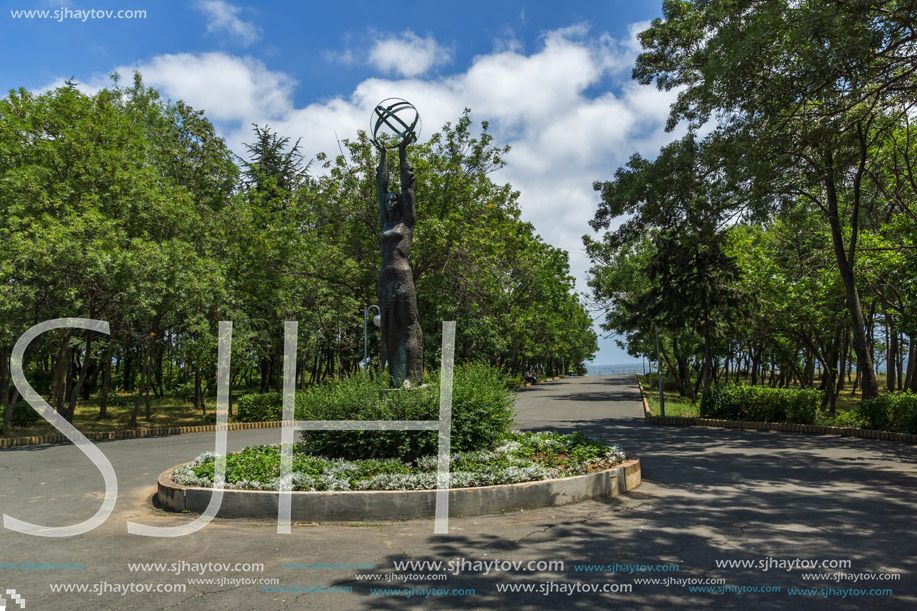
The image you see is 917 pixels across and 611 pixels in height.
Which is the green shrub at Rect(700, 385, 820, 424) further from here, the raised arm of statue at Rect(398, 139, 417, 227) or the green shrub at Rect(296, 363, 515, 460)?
the raised arm of statue at Rect(398, 139, 417, 227)

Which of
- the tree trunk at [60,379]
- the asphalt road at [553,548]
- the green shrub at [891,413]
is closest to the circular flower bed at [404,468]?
the asphalt road at [553,548]

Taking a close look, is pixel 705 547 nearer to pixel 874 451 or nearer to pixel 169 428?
pixel 874 451

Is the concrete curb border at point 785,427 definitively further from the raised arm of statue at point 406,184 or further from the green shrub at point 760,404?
the raised arm of statue at point 406,184

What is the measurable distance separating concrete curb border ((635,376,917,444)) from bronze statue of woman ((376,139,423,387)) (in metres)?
10.8

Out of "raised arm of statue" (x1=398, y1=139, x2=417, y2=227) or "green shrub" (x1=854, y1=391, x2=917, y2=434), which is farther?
"green shrub" (x1=854, y1=391, x2=917, y2=434)

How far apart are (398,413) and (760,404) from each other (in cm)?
1250

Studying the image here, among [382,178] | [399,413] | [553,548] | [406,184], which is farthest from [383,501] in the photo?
[382,178]

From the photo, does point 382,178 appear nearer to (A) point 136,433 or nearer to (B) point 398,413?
(B) point 398,413

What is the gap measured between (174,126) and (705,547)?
2823cm

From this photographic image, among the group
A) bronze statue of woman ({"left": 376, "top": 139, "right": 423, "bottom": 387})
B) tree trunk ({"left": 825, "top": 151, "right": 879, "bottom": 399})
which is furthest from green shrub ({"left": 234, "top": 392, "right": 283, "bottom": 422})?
tree trunk ({"left": 825, "top": 151, "right": 879, "bottom": 399})

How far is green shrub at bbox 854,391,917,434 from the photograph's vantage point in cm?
1270

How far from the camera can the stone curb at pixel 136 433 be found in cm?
1455

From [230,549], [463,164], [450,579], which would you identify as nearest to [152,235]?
[463,164]

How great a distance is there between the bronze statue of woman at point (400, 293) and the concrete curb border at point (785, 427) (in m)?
10.8
